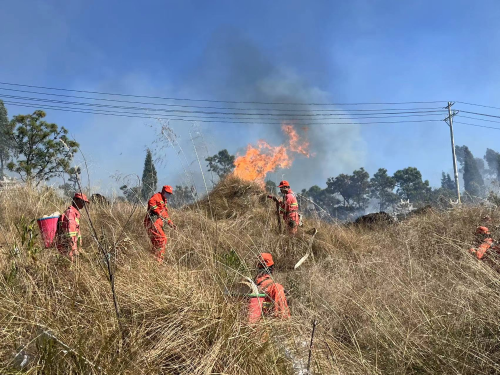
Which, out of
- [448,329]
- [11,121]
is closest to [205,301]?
[448,329]

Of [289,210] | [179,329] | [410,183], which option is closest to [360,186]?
[410,183]

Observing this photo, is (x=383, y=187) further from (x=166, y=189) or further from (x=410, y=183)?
(x=166, y=189)

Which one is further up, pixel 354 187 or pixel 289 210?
pixel 354 187

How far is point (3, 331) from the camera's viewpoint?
5.61 ft

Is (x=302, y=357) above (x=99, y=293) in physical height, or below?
below

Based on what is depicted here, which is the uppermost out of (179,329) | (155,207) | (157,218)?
(155,207)

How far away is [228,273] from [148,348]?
0.85m

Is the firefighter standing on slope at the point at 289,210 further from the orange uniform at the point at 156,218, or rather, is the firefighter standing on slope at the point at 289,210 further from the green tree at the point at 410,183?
the green tree at the point at 410,183

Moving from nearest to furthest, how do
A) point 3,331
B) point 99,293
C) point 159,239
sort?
point 3,331 < point 99,293 < point 159,239

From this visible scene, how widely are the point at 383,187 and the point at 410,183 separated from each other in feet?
15.3

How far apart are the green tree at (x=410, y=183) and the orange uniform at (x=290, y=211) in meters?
59.7

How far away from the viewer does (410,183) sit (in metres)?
63.1

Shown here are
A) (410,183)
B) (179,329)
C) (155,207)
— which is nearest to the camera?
(179,329)

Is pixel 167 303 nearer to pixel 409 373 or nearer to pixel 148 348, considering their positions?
pixel 148 348
